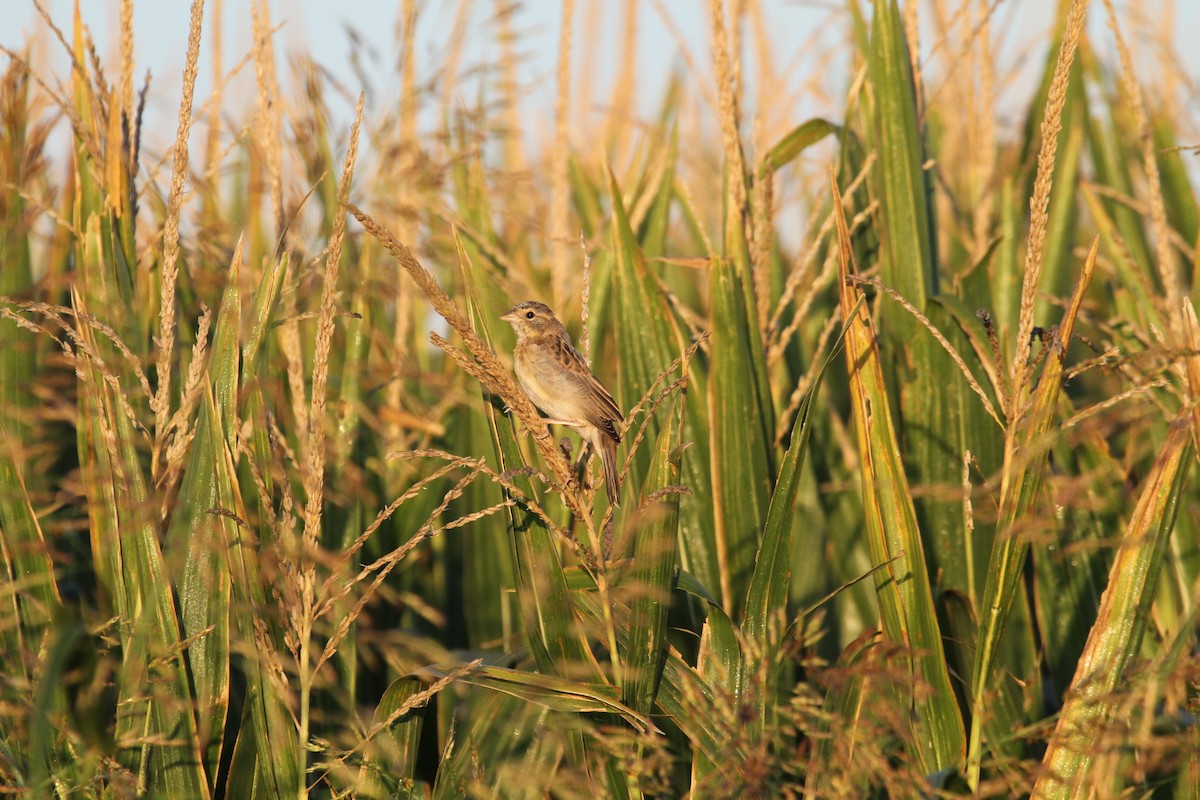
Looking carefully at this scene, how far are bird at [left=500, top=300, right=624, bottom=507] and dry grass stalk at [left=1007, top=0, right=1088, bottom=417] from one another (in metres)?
1.39

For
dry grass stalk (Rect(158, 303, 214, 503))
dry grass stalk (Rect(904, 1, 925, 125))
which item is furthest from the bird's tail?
dry grass stalk (Rect(904, 1, 925, 125))

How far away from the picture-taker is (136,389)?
8.55 ft

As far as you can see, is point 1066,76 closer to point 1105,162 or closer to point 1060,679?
point 1060,679

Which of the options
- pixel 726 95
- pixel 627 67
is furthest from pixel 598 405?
pixel 627 67

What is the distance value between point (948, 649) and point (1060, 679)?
0.44 metres

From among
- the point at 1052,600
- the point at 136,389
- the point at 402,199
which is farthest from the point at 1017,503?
the point at 402,199

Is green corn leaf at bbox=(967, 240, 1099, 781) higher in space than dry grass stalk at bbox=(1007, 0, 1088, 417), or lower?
lower

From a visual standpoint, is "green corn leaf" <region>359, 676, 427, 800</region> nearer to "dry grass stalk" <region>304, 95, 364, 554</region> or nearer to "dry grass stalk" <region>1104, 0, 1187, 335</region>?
"dry grass stalk" <region>304, 95, 364, 554</region>

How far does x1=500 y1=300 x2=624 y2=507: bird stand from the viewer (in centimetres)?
317

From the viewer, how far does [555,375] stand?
3512 millimetres

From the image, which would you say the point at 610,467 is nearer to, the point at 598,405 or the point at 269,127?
the point at 598,405

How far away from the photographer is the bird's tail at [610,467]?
2723 mm

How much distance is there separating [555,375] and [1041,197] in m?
1.87

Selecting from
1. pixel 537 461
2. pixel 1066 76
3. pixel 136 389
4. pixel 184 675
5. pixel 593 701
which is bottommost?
pixel 593 701
